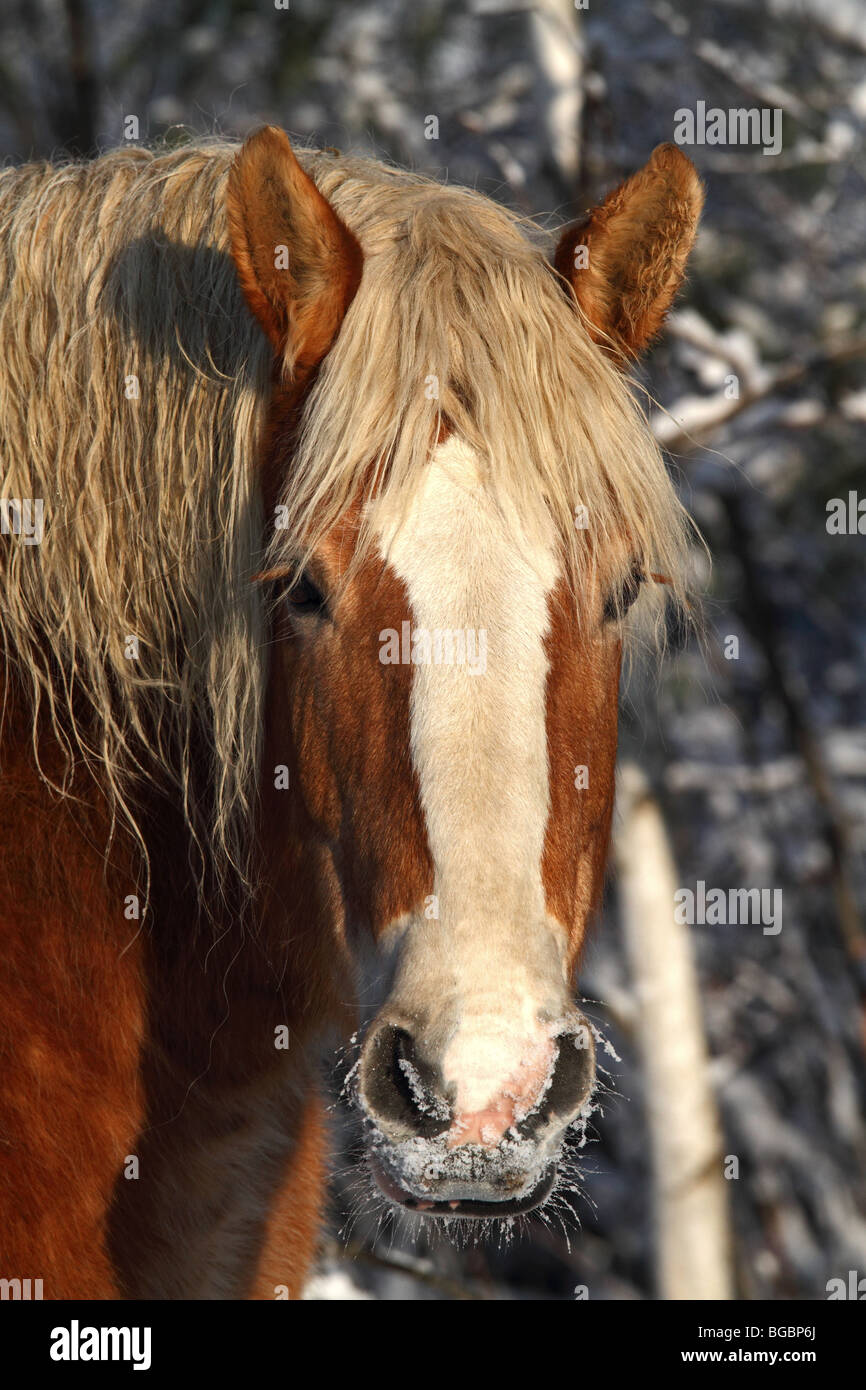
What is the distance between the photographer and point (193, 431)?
2.25 meters

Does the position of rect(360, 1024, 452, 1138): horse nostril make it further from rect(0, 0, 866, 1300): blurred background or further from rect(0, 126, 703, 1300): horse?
rect(0, 0, 866, 1300): blurred background

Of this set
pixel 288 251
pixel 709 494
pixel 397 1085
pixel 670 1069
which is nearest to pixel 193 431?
pixel 288 251

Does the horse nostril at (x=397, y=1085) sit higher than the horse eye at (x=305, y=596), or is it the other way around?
the horse eye at (x=305, y=596)

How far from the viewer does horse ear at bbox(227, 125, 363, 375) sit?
6.64ft

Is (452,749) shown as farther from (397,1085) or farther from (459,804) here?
(397,1085)

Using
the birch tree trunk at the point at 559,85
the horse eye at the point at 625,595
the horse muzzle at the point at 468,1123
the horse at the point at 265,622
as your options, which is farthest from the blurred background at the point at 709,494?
the horse eye at the point at 625,595

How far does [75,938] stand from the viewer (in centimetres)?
218

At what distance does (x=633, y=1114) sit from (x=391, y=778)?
7.99 meters

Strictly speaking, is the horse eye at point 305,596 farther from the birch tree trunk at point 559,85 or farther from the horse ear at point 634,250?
the birch tree trunk at point 559,85

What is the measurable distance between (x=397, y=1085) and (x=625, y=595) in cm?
93

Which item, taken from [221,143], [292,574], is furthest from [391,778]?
[221,143]

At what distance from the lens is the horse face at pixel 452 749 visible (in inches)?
69.4

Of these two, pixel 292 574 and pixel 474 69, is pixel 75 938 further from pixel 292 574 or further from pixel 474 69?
pixel 474 69

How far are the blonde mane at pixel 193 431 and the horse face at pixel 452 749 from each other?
90 millimetres
